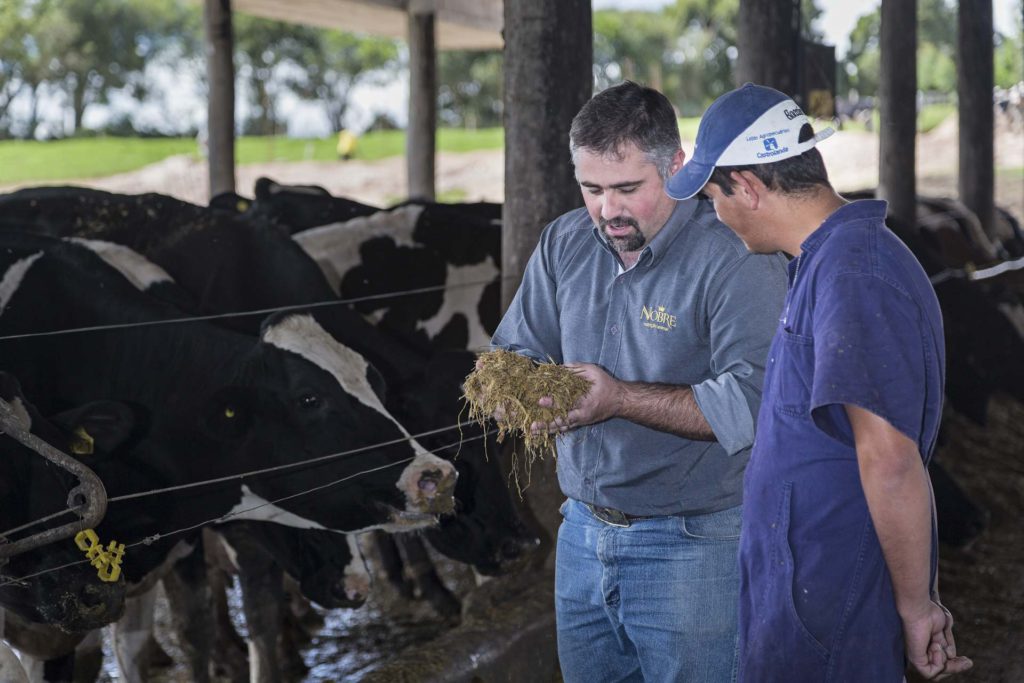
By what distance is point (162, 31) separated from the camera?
4416cm

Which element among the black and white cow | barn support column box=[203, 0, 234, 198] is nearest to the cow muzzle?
the black and white cow

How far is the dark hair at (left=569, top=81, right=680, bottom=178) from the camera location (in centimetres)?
238

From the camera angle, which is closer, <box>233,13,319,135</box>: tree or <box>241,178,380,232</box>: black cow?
<box>241,178,380,232</box>: black cow

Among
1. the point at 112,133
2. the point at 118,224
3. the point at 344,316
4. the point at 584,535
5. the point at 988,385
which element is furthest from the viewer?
the point at 112,133

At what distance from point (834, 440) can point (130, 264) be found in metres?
3.76

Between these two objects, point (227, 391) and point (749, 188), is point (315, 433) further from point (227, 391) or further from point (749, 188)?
point (749, 188)

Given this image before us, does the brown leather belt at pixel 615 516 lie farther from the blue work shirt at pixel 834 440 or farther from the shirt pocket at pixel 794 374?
the shirt pocket at pixel 794 374

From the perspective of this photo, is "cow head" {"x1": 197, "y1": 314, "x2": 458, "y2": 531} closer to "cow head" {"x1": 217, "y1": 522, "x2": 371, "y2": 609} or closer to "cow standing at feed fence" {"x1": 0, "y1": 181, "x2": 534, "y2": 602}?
"cow head" {"x1": 217, "y1": 522, "x2": 371, "y2": 609}

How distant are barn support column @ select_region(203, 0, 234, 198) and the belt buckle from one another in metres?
5.57

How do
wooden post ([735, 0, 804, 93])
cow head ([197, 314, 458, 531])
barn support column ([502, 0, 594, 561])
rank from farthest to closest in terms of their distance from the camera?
wooden post ([735, 0, 804, 93]), barn support column ([502, 0, 594, 561]), cow head ([197, 314, 458, 531])

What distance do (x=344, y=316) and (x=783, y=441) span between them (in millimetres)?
3249

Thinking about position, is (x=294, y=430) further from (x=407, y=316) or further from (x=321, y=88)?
(x=321, y=88)

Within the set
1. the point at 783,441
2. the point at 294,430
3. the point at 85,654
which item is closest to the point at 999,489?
the point at 294,430

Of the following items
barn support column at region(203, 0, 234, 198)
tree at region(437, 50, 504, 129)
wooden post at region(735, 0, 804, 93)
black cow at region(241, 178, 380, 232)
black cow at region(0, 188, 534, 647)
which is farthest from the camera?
tree at region(437, 50, 504, 129)
